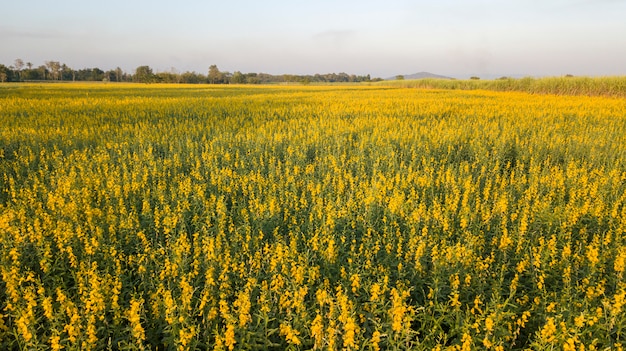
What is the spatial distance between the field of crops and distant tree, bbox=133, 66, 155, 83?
100 m

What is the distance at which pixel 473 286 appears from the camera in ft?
12.9

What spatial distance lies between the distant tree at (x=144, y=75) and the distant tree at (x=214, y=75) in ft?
55.7

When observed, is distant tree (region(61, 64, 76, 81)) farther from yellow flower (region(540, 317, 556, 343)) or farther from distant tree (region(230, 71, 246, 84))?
yellow flower (region(540, 317, 556, 343))

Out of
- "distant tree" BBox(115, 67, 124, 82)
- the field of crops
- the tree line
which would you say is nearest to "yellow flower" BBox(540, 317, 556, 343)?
the field of crops

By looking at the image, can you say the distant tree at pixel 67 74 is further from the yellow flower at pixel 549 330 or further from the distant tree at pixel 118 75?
the yellow flower at pixel 549 330

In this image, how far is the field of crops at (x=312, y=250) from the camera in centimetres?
300

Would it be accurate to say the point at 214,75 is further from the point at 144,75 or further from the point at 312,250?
the point at 312,250

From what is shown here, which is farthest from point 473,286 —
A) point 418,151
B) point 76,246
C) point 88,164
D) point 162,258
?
point 88,164

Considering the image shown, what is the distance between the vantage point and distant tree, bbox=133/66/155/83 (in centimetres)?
10038

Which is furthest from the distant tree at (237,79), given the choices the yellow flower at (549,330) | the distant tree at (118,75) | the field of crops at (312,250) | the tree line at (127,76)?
the yellow flower at (549,330)

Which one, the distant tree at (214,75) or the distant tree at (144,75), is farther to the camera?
the distant tree at (214,75)

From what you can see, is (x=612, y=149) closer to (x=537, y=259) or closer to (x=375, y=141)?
(x=375, y=141)

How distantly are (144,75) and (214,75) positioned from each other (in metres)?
21.0

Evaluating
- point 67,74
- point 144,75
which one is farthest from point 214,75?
point 67,74
